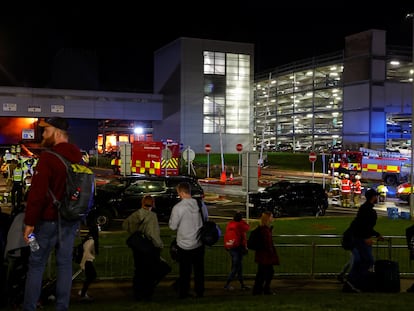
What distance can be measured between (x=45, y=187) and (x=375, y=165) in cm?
3442

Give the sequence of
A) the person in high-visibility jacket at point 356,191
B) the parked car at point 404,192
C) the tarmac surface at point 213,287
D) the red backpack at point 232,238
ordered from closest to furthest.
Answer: the tarmac surface at point 213,287 → the red backpack at point 232,238 → the person in high-visibility jacket at point 356,191 → the parked car at point 404,192

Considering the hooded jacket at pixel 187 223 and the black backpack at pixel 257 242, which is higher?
the hooded jacket at pixel 187 223

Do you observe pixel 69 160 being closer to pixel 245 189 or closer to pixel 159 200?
pixel 245 189

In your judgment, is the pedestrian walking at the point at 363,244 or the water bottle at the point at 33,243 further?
the pedestrian walking at the point at 363,244

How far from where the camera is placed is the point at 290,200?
20797 mm

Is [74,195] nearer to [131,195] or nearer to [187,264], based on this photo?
[187,264]

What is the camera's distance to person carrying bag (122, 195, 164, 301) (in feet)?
23.3

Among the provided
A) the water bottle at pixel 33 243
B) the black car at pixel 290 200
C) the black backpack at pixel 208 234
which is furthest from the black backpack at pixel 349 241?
the black car at pixel 290 200

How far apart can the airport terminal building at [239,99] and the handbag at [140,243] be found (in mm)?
55400

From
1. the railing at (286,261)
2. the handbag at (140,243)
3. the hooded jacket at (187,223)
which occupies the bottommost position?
the railing at (286,261)

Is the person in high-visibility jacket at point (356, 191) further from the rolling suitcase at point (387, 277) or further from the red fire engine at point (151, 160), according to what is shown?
the rolling suitcase at point (387, 277)

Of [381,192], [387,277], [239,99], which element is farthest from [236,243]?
[239,99]

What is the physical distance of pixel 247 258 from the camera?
12.0m

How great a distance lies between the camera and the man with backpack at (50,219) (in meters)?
4.53
